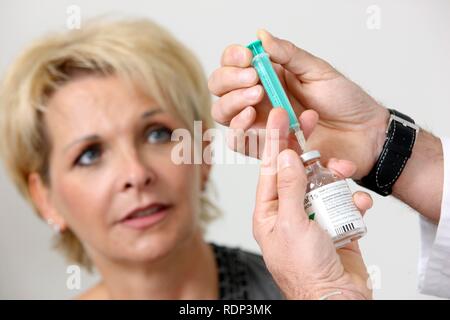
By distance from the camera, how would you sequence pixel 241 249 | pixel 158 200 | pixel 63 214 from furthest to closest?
pixel 241 249
pixel 63 214
pixel 158 200

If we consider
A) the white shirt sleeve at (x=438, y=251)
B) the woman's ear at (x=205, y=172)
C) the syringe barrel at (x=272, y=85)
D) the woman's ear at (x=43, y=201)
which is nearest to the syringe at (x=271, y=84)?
the syringe barrel at (x=272, y=85)

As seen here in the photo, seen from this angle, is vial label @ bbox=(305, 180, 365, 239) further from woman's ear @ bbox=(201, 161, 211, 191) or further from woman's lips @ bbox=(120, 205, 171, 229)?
woman's ear @ bbox=(201, 161, 211, 191)

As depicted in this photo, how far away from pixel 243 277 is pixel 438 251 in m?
0.55

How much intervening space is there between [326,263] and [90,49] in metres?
0.86

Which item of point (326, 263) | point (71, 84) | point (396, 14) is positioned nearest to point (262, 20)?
point (396, 14)

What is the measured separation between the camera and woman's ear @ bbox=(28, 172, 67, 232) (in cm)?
148

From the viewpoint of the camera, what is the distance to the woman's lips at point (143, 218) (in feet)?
4.29

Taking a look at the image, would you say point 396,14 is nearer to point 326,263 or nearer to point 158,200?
point 158,200

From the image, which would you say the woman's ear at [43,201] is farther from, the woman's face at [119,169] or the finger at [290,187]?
the finger at [290,187]

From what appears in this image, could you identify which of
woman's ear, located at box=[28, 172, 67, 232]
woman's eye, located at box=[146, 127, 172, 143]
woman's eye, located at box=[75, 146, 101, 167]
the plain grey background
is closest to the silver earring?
woman's ear, located at box=[28, 172, 67, 232]

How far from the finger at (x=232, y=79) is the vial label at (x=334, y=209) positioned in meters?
0.23

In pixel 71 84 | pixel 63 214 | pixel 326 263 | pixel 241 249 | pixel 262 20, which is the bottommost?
pixel 241 249

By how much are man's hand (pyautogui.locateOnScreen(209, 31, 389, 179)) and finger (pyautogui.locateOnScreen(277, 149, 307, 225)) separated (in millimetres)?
156

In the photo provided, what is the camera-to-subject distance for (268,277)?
146cm
